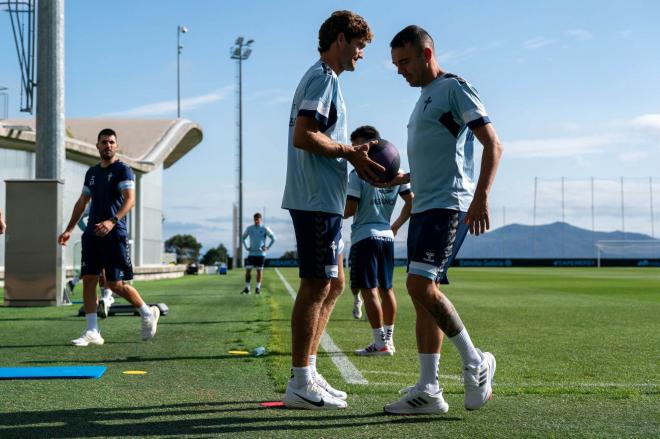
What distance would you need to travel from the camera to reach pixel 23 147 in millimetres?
27594

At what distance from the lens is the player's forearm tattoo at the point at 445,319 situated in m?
4.35

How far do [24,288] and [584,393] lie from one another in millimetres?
11392

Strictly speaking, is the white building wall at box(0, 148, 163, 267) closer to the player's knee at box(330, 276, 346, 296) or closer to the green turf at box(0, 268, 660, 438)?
the green turf at box(0, 268, 660, 438)

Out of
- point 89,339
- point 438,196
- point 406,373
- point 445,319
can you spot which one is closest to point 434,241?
point 438,196

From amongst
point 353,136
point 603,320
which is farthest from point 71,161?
point 353,136

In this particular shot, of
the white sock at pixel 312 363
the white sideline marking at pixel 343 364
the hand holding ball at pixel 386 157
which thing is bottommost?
the white sideline marking at pixel 343 364

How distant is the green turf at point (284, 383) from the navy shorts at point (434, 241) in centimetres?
80

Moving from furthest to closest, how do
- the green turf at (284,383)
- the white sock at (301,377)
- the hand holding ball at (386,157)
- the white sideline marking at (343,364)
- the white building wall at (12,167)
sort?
1. the white building wall at (12,167)
2. the white sideline marking at (343,364)
3. the hand holding ball at (386,157)
4. the white sock at (301,377)
5. the green turf at (284,383)

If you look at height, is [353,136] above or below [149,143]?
below

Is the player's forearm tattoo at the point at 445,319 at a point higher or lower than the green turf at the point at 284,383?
higher

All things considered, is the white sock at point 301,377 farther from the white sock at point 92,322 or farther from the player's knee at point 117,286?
the white sock at point 92,322

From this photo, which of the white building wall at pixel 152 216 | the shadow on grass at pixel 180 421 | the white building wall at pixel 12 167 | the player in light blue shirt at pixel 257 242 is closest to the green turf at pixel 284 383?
the shadow on grass at pixel 180 421

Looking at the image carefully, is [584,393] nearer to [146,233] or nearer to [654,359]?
[654,359]

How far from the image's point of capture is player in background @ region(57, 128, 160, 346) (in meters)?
7.73
